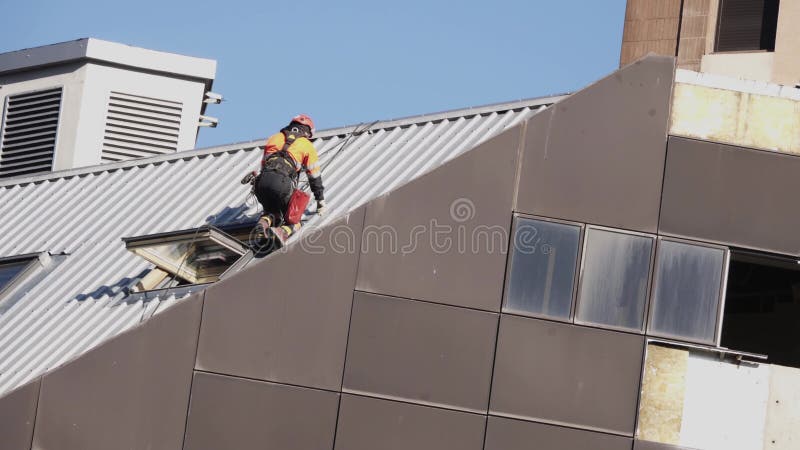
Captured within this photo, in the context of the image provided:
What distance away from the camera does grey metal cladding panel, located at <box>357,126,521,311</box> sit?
20.9 metres

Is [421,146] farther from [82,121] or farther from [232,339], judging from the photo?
[82,121]

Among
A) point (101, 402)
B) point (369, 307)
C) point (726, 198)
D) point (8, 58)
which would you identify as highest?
point (8, 58)

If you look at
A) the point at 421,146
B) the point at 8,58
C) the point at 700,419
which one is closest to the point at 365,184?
the point at 421,146

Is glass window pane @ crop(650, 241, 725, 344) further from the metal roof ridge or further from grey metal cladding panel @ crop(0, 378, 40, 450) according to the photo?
grey metal cladding panel @ crop(0, 378, 40, 450)

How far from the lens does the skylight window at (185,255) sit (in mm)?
23875

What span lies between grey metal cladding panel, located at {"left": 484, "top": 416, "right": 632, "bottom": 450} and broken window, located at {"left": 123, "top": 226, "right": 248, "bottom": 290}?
565cm

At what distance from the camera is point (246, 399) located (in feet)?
67.5

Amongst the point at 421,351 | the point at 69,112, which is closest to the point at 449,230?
the point at 421,351

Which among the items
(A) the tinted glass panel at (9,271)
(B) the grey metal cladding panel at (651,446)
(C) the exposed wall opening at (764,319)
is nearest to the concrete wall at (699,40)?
(C) the exposed wall opening at (764,319)

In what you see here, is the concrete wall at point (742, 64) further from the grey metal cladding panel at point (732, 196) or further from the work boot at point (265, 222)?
the work boot at point (265, 222)

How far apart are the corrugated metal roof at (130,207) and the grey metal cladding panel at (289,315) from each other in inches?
106

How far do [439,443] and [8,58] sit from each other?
18.4 m

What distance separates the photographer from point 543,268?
20.9 meters

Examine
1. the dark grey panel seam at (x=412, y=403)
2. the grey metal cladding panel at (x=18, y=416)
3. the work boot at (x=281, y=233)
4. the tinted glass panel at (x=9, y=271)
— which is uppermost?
the work boot at (x=281, y=233)
